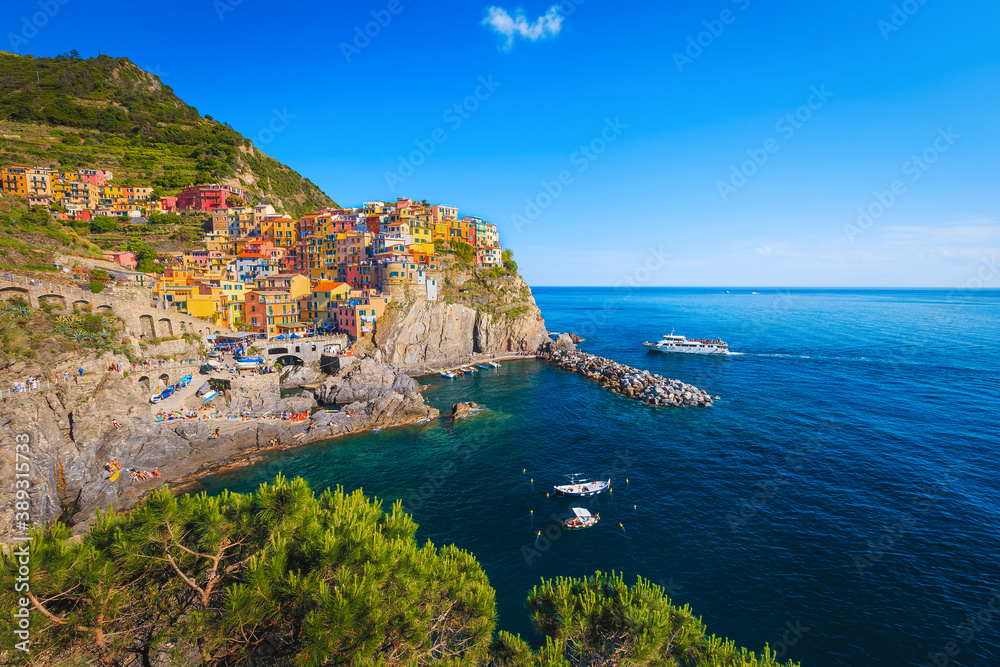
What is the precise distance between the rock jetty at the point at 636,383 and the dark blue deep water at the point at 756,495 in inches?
118

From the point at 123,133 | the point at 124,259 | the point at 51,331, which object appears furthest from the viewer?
the point at 123,133

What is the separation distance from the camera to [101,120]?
10800 cm

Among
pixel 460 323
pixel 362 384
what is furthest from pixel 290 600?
pixel 460 323

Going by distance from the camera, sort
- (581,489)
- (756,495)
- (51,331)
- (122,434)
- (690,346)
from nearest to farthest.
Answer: (756,495) → (581,489) → (122,434) → (51,331) → (690,346)

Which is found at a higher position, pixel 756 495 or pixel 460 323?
pixel 460 323

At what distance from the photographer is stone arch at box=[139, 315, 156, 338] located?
4744 centimetres

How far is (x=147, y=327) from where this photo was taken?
4809 centimetres

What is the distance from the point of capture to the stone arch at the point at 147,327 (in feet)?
156

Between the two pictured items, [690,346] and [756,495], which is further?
[690,346]

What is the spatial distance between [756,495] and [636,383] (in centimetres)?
2797

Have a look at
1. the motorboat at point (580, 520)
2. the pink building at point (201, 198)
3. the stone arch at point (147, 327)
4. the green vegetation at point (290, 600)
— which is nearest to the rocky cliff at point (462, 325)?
the stone arch at point (147, 327)

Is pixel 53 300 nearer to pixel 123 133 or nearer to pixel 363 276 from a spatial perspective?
pixel 363 276

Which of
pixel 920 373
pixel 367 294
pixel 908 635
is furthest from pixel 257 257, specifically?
pixel 920 373

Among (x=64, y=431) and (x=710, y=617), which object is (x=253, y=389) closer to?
(x=64, y=431)
